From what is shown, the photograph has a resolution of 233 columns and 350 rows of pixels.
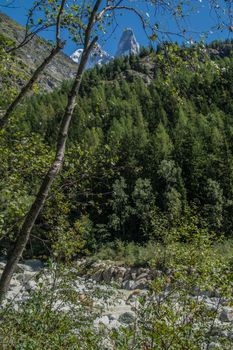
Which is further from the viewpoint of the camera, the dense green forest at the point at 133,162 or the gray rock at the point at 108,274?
the gray rock at the point at 108,274

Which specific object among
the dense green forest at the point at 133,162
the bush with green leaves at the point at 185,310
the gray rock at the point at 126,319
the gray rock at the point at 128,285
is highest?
the dense green forest at the point at 133,162

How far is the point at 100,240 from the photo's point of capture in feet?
139

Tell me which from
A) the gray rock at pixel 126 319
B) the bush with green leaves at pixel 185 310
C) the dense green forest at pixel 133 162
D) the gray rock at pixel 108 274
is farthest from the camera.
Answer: the gray rock at pixel 108 274

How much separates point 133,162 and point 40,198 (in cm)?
176

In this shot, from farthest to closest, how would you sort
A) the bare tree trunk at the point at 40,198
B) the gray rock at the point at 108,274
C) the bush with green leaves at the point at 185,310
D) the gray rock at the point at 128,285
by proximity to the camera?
1. the gray rock at the point at 108,274
2. the gray rock at the point at 128,285
3. the bare tree trunk at the point at 40,198
4. the bush with green leaves at the point at 185,310

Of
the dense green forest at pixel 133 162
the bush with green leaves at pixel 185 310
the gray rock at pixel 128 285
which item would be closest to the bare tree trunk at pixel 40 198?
the dense green forest at pixel 133 162

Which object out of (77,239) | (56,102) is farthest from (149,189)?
(56,102)

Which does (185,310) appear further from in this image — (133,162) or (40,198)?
(40,198)

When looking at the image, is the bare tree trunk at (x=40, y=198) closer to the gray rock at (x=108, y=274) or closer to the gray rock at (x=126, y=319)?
the gray rock at (x=126, y=319)

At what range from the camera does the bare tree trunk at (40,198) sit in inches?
166

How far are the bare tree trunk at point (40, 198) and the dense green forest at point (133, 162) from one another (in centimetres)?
18

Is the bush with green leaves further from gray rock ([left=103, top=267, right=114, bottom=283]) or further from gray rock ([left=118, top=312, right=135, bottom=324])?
gray rock ([left=103, top=267, right=114, bottom=283])

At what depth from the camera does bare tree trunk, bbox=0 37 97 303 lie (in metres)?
4.22

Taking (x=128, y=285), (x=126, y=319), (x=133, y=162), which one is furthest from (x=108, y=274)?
(x=133, y=162)
